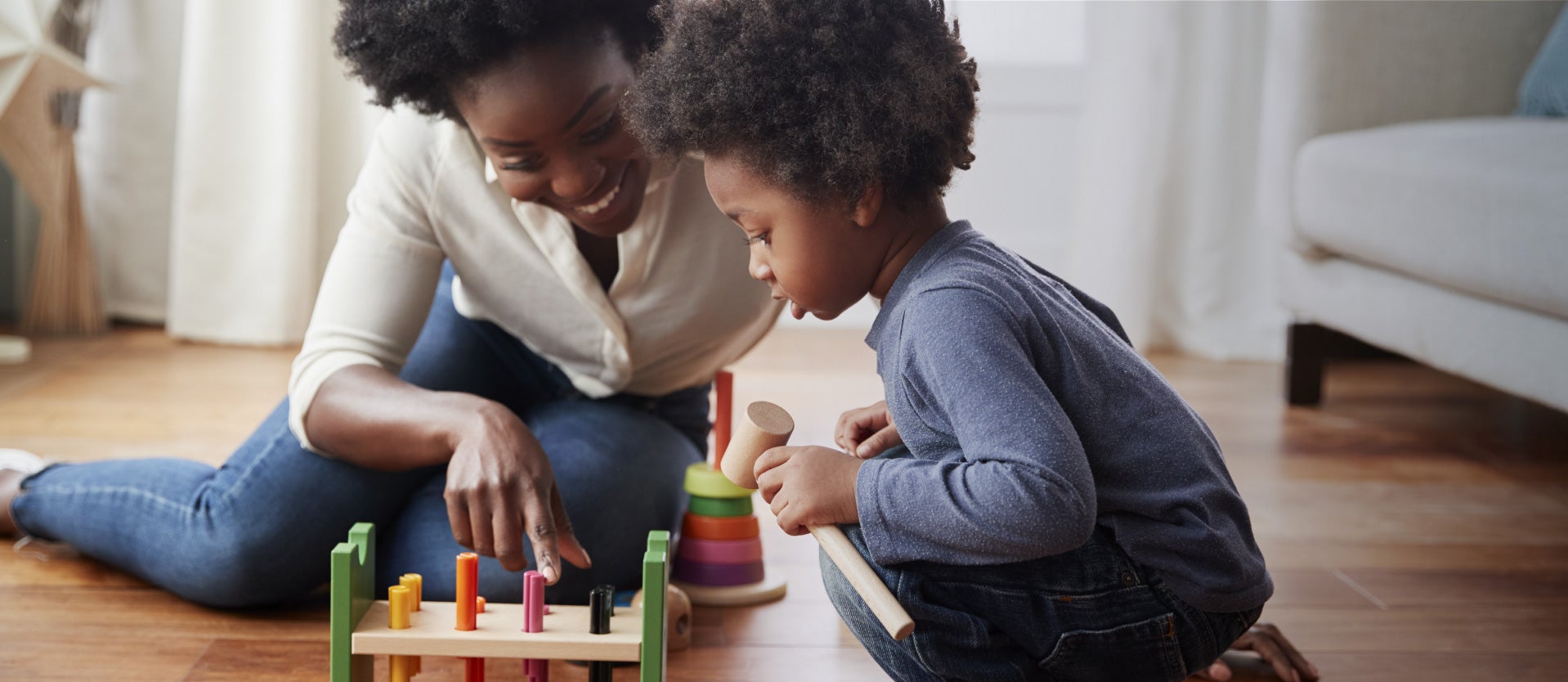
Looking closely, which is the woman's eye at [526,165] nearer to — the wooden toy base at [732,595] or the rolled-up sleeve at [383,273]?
the rolled-up sleeve at [383,273]

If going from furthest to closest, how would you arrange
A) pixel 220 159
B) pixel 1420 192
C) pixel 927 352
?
pixel 220 159, pixel 1420 192, pixel 927 352

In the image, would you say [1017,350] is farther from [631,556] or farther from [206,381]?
[206,381]

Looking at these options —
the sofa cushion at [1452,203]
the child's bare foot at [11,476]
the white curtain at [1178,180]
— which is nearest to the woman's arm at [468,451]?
the child's bare foot at [11,476]

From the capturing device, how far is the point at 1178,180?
2764 mm

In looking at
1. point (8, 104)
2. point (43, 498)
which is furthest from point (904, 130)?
point (8, 104)

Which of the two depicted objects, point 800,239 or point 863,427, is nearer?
point 800,239

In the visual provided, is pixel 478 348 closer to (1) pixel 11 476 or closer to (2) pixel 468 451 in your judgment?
(2) pixel 468 451

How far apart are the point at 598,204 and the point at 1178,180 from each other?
187 cm

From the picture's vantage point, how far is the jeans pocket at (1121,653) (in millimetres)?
920

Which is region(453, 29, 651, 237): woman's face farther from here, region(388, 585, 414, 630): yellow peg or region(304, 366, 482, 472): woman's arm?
region(388, 585, 414, 630): yellow peg

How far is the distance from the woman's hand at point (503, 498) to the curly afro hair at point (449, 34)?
296 millimetres

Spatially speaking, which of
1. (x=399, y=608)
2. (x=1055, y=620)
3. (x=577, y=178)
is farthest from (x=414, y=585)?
(x=1055, y=620)

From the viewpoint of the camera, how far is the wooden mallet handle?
84 centimetres

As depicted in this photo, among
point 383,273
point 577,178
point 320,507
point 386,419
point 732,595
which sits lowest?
point 732,595
